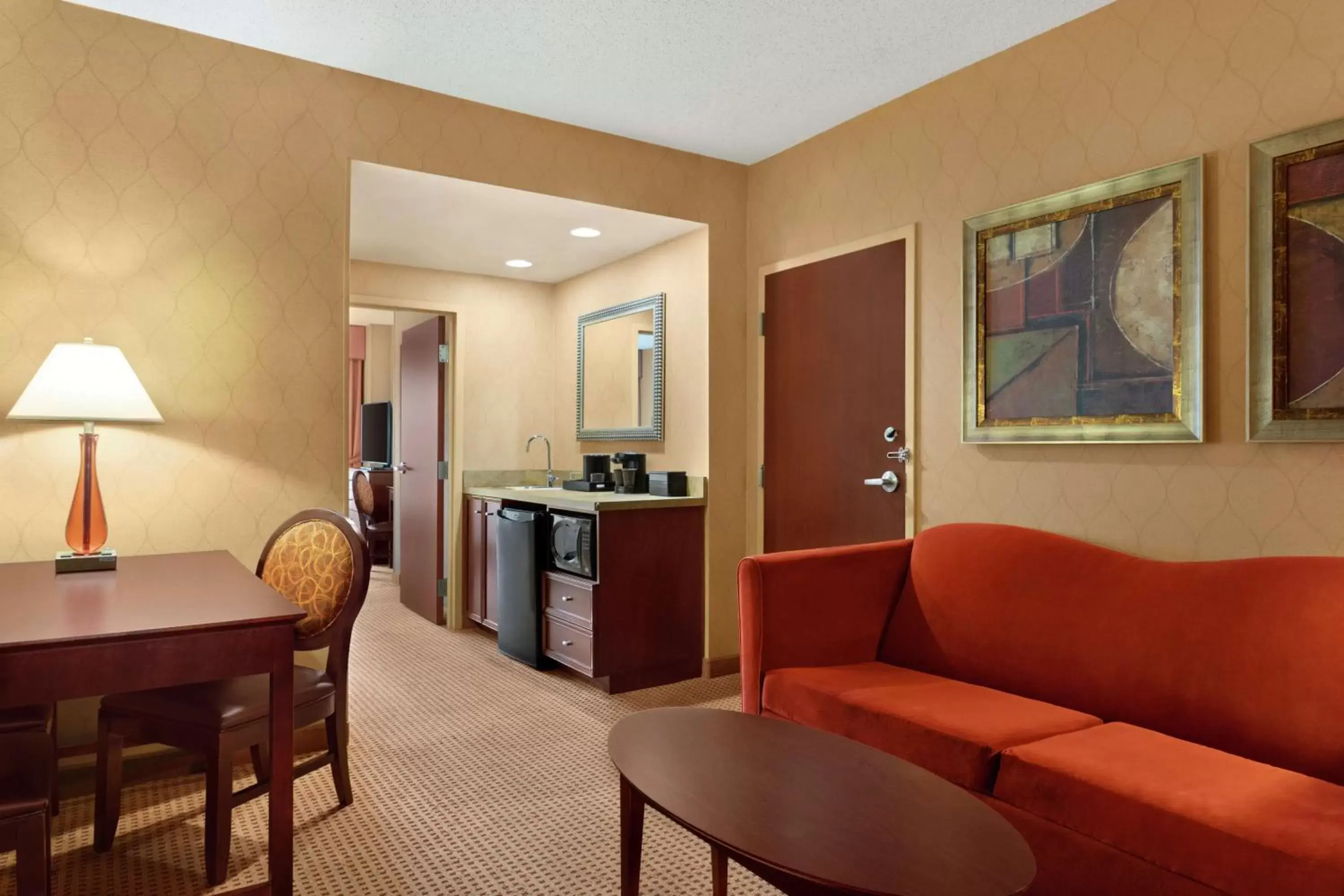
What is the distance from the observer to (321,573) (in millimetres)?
2502

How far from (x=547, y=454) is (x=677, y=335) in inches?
61.1

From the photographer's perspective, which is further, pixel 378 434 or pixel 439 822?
pixel 378 434

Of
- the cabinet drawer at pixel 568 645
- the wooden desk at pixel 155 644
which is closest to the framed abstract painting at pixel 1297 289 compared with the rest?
the wooden desk at pixel 155 644

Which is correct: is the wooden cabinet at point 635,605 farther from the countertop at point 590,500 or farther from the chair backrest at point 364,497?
the chair backrest at point 364,497

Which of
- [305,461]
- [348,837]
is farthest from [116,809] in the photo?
[305,461]

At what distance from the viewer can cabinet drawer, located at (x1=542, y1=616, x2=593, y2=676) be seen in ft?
12.6

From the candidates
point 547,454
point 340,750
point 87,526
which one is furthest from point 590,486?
point 87,526

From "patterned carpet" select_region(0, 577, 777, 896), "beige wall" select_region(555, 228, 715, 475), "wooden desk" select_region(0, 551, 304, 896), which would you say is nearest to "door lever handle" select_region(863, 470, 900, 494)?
"beige wall" select_region(555, 228, 715, 475)

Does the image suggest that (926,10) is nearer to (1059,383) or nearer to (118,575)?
(1059,383)

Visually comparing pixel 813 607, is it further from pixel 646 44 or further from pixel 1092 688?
pixel 646 44

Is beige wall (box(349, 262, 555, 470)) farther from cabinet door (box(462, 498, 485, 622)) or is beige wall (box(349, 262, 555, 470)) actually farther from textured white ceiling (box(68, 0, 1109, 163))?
textured white ceiling (box(68, 0, 1109, 163))

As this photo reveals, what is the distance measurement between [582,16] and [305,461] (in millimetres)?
1921

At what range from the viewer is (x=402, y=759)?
2980mm

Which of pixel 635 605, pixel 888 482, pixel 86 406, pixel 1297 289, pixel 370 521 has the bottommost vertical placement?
pixel 635 605
